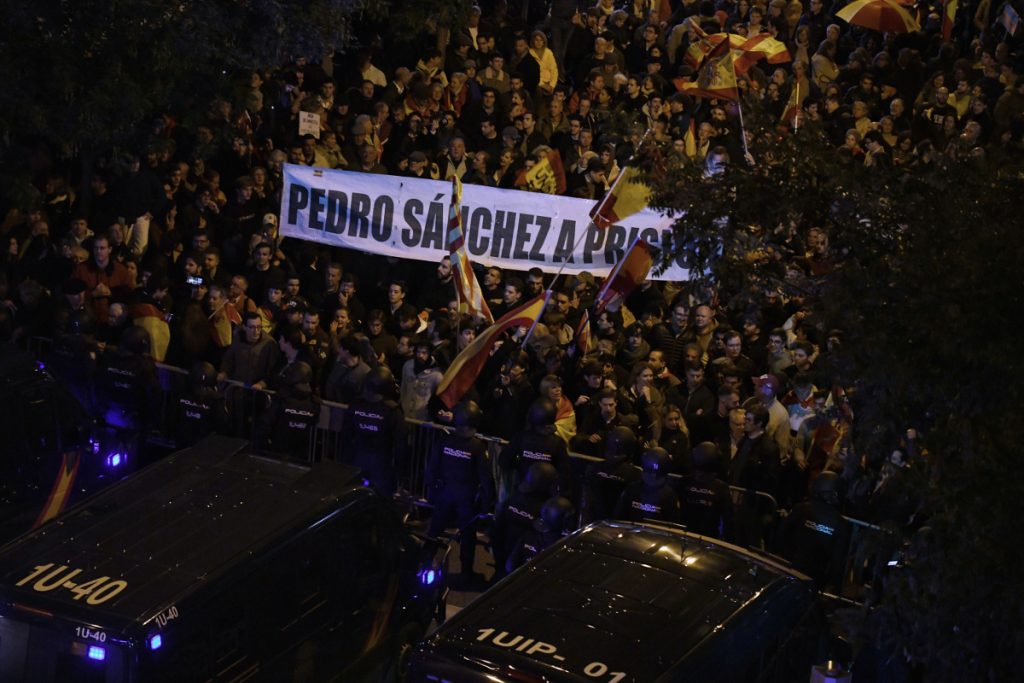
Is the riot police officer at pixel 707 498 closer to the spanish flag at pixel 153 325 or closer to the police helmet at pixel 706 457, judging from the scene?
the police helmet at pixel 706 457

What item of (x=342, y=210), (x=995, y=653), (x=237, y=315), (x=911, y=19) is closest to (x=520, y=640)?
(x=995, y=653)

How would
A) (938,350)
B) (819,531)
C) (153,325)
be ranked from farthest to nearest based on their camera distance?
(153,325), (819,531), (938,350)

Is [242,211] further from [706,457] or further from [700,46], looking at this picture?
[706,457]

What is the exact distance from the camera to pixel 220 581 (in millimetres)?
8695

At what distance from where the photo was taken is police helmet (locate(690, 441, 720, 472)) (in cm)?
1176

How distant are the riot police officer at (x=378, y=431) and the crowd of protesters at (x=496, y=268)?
2.40 feet

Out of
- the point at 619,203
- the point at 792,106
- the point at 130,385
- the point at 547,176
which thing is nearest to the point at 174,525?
the point at 130,385

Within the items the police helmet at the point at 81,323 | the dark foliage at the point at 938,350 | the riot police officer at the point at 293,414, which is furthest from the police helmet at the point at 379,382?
the dark foliage at the point at 938,350

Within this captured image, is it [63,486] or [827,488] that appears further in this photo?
[63,486]

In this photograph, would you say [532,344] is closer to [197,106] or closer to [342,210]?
[342,210]

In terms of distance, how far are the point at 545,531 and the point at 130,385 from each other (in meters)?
4.37

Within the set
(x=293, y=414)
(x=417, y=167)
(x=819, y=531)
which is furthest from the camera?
(x=417, y=167)

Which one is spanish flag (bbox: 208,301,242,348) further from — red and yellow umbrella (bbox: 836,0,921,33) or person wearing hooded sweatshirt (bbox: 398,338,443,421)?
red and yellow umbrella (bbox: 836,0,921,33)

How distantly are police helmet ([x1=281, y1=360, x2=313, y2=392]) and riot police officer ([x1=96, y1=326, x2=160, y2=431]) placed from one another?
54.1 inches
